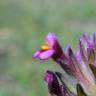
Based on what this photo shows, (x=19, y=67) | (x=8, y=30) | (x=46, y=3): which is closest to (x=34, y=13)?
(x=46, y=3)

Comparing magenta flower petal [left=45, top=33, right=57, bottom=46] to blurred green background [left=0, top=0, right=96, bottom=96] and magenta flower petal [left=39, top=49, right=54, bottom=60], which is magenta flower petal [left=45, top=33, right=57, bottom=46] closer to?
magenta flower petal [left=39, top=49, right=54, bottom=60]

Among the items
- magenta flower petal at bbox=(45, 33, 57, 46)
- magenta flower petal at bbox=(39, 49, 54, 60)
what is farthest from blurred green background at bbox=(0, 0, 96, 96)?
magenta flower petal at bbox=(39, 49, 54, 60)

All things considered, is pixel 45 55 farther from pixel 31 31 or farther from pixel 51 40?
pixel 31 31

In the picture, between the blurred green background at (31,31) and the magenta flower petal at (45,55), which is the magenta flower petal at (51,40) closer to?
the magenta flower petal at (45,55)

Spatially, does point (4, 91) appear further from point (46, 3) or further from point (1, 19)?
point (46, 3)

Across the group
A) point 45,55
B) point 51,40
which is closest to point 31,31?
point 51,40

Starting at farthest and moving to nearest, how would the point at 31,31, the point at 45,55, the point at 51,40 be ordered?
the point at 31,31 < the point at 51,40 < the point at 45,55

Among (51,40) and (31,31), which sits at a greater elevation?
(51,40)

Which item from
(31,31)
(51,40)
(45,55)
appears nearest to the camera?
(45,55)
